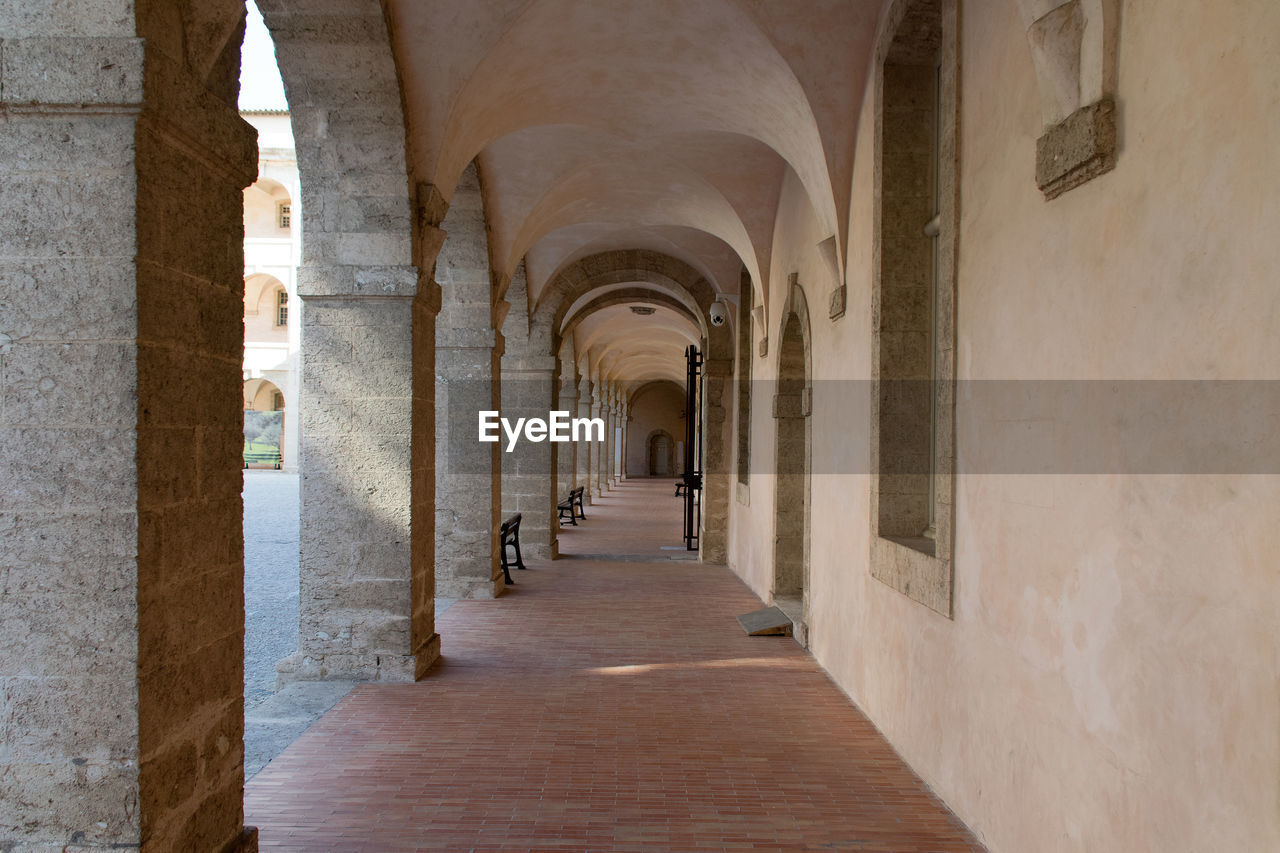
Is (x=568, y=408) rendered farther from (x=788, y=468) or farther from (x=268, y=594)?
(x=788, y=468)

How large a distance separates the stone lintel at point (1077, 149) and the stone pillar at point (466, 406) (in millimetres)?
6207

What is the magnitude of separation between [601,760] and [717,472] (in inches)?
328

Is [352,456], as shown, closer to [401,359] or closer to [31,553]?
[401,359]

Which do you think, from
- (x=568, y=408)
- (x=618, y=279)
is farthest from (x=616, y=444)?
(x=618, y=279)

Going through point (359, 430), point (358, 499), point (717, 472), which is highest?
point (359, 430)

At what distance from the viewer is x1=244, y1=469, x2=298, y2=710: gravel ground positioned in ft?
20.4

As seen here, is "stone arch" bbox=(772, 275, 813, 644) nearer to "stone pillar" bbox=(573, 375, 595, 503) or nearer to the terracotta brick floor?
the terracotta brick floor

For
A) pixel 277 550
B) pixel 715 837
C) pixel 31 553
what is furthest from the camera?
pixel 277 550

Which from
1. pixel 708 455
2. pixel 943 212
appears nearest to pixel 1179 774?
pixel 943 212

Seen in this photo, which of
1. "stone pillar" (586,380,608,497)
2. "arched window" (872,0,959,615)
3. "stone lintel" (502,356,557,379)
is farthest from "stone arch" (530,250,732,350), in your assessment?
"stone pillar" (586,380,608,497)

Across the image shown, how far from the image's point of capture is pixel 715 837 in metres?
3.52

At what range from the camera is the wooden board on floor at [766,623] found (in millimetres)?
7449

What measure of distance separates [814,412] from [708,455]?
5.73m

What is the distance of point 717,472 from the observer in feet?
41.3
